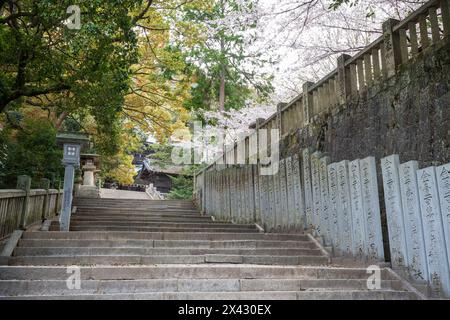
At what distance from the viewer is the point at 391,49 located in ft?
20.6

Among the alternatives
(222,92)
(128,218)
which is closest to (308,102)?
(128,218)

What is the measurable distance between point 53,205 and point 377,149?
951cm

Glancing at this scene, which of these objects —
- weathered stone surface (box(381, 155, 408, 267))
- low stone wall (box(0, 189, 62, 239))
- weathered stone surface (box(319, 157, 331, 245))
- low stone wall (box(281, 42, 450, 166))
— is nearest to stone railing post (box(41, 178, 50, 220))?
low stone wall (box(0, 189, 62, 239))

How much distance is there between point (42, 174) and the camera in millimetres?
12312

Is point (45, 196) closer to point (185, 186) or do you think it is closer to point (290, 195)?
point (290, 195)

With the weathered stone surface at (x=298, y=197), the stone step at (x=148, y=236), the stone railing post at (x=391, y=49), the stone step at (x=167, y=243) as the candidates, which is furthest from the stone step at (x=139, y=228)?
the stone railing post at (x=391, y=49)

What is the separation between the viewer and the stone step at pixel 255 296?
411 cm

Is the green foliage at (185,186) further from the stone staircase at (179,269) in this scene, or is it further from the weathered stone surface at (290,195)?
the stone staircase at (179,269)

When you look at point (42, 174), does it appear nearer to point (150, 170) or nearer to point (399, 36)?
point (399, 36)

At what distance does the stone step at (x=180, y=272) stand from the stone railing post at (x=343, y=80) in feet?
12.2

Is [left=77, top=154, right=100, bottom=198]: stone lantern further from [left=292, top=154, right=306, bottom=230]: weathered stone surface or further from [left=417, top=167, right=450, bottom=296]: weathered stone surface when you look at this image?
[left=417, top=167, right=450, bottom=296]: weathered stone surface

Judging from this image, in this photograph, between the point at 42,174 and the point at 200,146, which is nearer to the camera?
the point at 42,174

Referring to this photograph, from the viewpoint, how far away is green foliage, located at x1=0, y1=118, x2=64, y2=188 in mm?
10516

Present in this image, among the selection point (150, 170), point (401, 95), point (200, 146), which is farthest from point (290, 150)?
point (150, 170)
